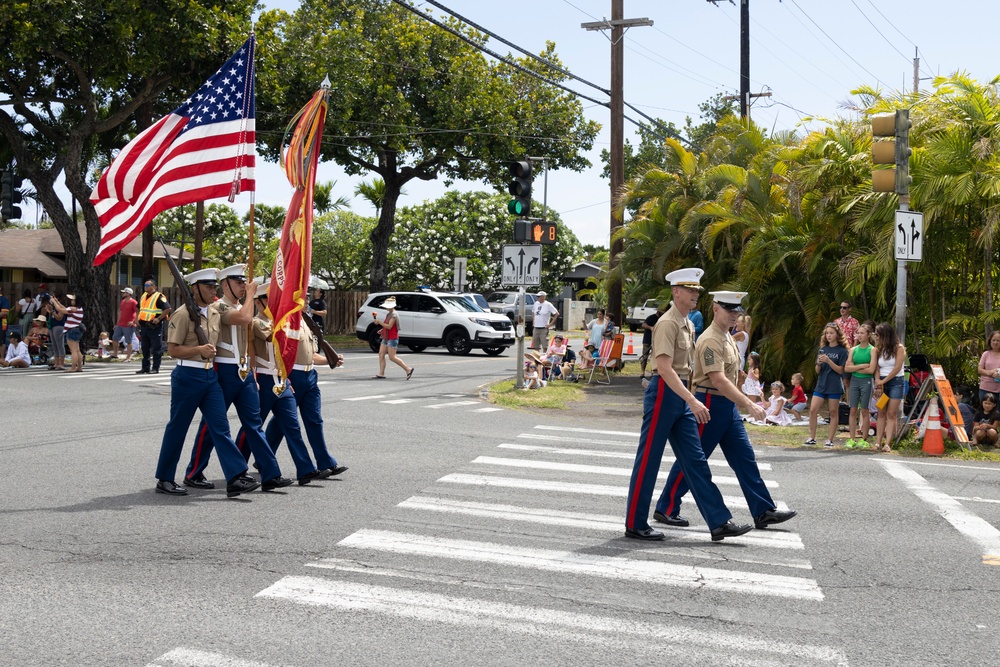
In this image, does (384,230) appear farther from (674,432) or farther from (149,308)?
(674,432)

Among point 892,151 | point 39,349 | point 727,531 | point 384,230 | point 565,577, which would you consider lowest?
point 565,577

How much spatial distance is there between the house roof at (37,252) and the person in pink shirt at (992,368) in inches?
1349

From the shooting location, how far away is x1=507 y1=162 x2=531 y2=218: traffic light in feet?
58.1

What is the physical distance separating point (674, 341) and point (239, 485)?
3.73 metres

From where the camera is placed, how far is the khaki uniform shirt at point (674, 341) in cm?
729

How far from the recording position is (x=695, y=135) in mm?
72875

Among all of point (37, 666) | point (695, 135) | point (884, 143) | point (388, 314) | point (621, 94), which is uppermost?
point (695, 135)

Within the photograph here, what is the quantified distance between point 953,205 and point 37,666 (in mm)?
14323

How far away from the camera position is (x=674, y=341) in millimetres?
7355

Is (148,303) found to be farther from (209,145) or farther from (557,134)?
(557,134)

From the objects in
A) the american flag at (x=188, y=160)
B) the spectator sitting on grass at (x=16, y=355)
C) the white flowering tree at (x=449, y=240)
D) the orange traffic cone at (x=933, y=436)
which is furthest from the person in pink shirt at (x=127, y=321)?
the white flowering tree at (x=449, y=240)

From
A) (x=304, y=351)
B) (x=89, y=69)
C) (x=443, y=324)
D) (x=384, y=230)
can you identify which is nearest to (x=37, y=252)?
(x=384, y=230)

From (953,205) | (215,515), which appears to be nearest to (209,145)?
(215,515)

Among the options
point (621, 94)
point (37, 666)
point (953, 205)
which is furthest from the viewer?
point (621, 94)
